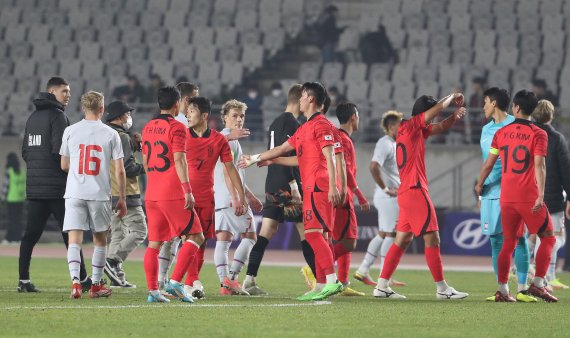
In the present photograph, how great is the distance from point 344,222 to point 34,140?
136 inches

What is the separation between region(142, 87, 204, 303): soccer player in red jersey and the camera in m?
10.8

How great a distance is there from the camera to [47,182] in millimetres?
12250

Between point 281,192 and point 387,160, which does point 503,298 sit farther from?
point 387,160

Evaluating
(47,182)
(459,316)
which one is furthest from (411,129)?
(47,182)

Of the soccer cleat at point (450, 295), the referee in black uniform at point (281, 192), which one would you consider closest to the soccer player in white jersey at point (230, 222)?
the referee in black uniform at point (281, 192)

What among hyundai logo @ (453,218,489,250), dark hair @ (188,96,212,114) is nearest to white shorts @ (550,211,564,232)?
dark hair @ (188,96,212,114)

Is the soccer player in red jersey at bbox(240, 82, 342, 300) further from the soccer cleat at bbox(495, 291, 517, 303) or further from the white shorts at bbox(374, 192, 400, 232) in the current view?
the white shorts at bbox(374, 192, 400, 232)

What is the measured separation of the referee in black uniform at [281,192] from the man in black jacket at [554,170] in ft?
9.57

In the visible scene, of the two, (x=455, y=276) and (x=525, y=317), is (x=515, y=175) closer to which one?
(x=525, y=317)

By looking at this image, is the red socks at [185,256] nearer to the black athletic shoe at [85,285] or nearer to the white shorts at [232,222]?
the black athletic shoe at [85,285]

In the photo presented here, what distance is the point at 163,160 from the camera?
10953 millimetres

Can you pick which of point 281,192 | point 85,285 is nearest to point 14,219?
point 85,285

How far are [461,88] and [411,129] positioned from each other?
58.4ft

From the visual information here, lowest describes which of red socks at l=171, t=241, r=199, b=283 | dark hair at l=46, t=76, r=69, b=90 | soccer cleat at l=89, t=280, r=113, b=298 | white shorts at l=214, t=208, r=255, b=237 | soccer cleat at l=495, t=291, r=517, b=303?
soccer cleat at l=495, t=291, r=517, b=303
